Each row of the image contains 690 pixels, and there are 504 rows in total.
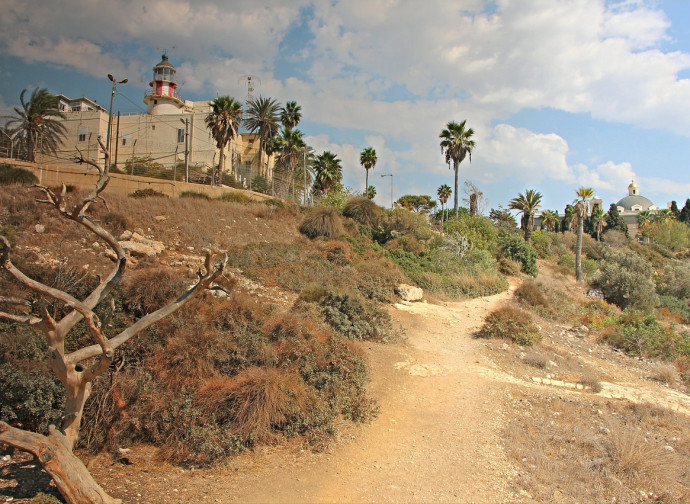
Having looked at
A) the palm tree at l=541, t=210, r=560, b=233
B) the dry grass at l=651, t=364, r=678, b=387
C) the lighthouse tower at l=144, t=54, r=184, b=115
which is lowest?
the dry grass at l=651, t=364, r=678, b=387

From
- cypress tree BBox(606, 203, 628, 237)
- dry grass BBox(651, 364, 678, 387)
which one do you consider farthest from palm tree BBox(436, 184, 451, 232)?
dry grass BBox(651, 364, 678, 387)

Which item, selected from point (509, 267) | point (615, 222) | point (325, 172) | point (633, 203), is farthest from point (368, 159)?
point (633, 203)

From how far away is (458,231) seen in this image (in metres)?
31.4

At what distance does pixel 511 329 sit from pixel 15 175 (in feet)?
→ 88.4

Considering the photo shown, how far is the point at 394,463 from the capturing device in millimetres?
6402

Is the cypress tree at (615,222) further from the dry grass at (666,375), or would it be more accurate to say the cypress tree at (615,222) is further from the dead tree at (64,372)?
the dead tree at (64,372)

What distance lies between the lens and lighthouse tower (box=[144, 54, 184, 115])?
4522cm

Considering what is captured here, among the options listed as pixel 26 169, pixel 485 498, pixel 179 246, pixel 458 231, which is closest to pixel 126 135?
pixel 26 169

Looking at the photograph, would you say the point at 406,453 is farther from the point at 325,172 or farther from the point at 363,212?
the point at 325,172

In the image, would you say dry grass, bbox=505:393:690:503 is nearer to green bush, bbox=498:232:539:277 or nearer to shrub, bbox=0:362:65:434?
shrub, bbox=0:362:65:434

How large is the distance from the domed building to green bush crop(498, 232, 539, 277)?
76.9 m

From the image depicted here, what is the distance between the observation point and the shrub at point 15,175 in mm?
23188

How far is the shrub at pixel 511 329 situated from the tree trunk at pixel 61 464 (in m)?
11.7

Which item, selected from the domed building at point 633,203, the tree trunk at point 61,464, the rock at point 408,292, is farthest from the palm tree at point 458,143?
the domed building at point 633,203
